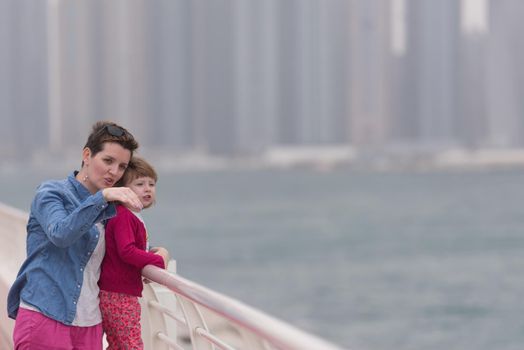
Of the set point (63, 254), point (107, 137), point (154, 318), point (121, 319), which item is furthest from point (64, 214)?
point (154, 318)

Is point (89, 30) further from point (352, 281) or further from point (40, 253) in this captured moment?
point (40, 253)

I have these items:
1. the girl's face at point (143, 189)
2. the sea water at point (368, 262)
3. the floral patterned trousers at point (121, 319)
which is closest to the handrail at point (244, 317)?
the floral patterned trousers at point (121, 319)

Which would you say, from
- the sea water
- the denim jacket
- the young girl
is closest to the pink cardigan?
the young girl

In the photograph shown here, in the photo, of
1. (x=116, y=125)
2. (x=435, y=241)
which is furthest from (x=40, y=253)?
(x=435, y=241)

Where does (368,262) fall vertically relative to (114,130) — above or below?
below

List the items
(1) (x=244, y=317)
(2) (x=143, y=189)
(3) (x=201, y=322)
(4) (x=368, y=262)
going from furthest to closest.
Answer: (4) (x=368, y=262) → (2) (x=143, y=189) → (3) (x=201, y=322) → (1) (x=244, y=317)

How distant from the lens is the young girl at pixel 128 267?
2.75 meters

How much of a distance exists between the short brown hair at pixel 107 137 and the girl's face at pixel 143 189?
0.65 ft

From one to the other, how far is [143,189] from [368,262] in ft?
152

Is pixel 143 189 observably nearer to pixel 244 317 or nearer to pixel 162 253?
pixel 162 253

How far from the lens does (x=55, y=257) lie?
2.58 m

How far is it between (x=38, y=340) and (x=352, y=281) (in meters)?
39.7

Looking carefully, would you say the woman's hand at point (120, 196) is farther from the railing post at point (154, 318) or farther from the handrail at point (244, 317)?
the railing post at point (154, 318)

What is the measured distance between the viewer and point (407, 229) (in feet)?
216
